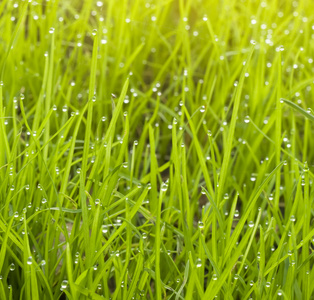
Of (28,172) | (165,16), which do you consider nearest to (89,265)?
(28,172)

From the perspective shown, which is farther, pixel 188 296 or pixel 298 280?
pixel 298 280

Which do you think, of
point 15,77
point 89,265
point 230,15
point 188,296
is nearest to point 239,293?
point 188,296

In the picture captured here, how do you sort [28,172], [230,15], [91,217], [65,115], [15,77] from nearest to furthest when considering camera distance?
[91,217] → [28,172] → [65,115] → [15,77] → [230,15]

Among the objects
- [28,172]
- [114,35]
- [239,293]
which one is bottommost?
[239,293]

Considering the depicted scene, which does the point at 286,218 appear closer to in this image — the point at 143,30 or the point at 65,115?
the point at 65,115

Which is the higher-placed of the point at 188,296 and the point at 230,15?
the point at 230,15

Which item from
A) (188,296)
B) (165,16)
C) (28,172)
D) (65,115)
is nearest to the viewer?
(188,296)
